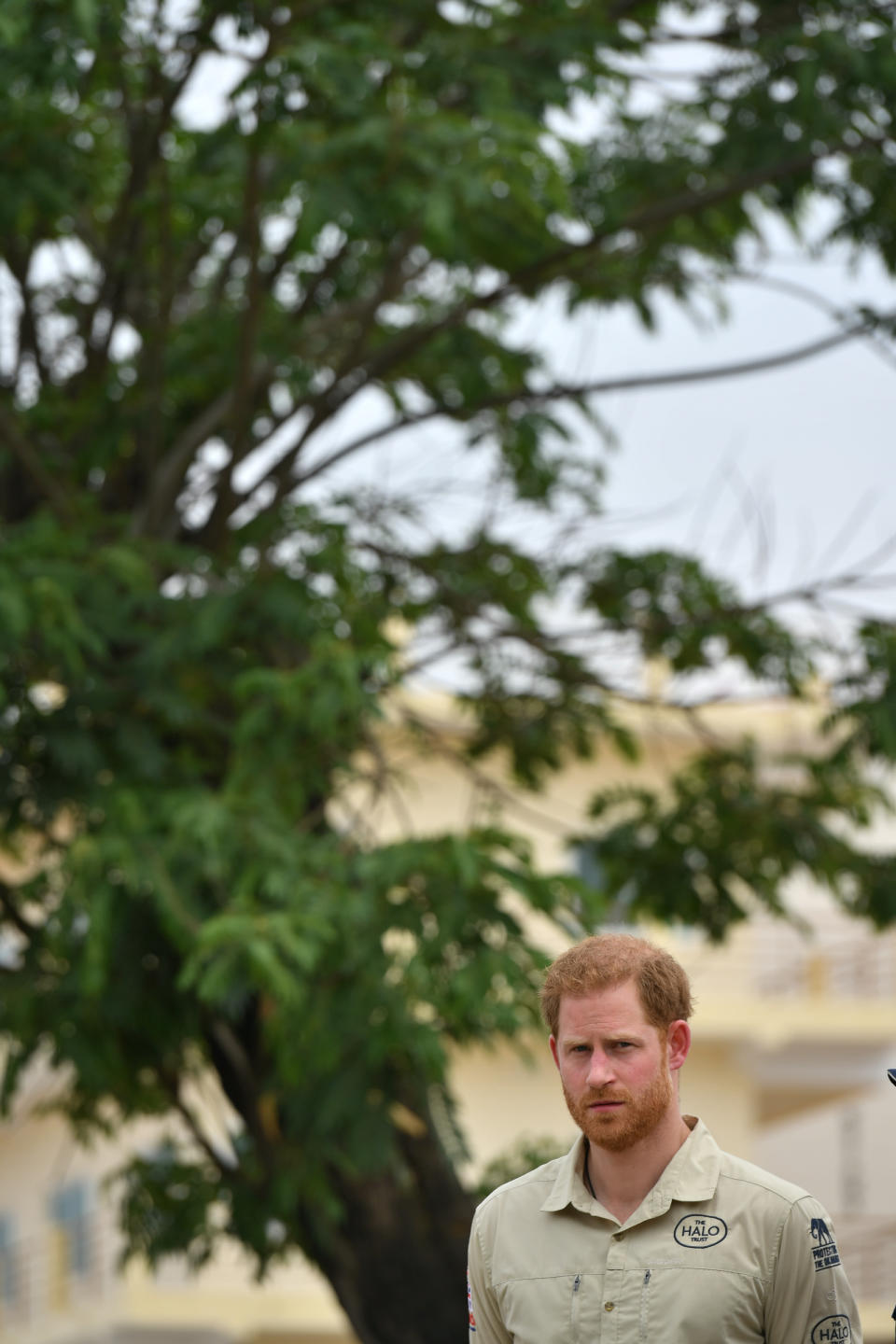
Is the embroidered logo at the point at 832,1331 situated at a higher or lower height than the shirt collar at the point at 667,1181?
lower

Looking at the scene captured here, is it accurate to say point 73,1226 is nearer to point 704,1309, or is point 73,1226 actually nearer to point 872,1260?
point 872,1260

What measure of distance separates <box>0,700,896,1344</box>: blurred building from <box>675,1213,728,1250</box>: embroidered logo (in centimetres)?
1281

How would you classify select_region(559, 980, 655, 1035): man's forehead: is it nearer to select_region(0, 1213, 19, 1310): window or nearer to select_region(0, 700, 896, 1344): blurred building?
select_region(0, 700, 896, 1344): blurred building

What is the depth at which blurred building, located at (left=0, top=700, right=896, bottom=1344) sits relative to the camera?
16.1m

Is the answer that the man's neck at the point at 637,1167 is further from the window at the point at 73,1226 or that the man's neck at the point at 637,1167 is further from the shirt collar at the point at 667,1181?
the window at the point at 73,1226

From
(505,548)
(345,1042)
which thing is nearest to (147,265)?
(505,548)

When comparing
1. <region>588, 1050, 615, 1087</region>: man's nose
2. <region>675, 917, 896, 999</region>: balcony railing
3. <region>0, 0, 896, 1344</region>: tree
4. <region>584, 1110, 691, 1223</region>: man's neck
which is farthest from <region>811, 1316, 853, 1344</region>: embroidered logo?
<region>675, 917, 896, 999</region>: balcony railing

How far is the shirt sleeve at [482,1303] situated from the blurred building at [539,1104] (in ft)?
41.5

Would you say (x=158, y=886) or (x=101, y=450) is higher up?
(x=101, y=450)

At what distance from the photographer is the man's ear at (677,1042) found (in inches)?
93.2

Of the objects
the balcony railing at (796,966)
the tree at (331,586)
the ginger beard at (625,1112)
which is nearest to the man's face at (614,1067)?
the ginger beard at (625,1112)

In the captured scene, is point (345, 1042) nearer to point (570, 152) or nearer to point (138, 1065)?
point (138, 1065)

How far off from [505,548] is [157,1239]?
3.30m

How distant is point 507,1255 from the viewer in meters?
2.45
